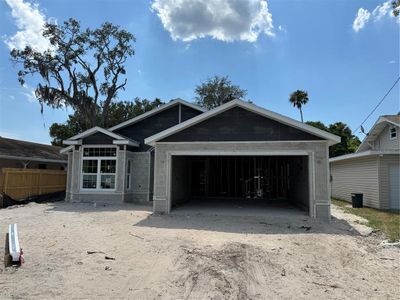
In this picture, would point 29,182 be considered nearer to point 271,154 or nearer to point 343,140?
point 271,154

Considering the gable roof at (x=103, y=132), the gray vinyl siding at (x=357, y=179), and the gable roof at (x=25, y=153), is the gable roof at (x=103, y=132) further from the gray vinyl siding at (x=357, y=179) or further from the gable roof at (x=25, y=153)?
the gray vinyl siding at (x=357, y=179)

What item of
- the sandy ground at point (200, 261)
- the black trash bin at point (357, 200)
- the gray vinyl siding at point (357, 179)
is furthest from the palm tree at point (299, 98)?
the sandy ground at point (200, 261)

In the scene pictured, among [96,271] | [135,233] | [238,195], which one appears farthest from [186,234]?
[238,195]

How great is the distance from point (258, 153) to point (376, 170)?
7963 mm

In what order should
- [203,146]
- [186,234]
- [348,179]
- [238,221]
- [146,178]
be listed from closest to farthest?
[186,234] < [238,221] < [203,146] < [146,178] < [348,179]

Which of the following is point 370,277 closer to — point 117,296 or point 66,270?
point 117,296

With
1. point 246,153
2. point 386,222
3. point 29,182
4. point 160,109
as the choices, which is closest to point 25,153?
point 29,182

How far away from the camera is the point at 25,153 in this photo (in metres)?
21.8

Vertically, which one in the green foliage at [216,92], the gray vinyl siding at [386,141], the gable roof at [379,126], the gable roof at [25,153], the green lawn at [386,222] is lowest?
the green lawn at [386,222]

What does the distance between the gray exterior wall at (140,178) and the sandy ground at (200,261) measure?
6.25 m

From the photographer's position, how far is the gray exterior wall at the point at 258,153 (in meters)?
11.8

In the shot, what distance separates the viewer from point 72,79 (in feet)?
89.2

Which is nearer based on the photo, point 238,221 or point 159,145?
point 238,221

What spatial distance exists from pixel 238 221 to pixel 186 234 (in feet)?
9.16
